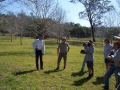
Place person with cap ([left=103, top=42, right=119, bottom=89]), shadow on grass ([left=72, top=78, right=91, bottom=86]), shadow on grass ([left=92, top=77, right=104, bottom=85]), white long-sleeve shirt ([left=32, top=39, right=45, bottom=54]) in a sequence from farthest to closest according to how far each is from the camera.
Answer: white long-sleeve shirt ([left=32, top=39, right=45, bottom=54])
shadow on grass ([left=92, top=77, right=104, bottom=85])
shadow on grass ([left=72, top=78, right=91, bottom=86])
person with cap ([left=103, top=42, right=119, bottom=89])

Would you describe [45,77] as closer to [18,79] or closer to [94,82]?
[18,79]

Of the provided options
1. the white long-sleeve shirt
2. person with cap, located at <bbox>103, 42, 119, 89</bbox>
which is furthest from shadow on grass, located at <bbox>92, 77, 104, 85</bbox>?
the white long-sleeve shirt

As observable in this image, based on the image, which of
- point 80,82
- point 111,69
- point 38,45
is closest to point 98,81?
point 80,82

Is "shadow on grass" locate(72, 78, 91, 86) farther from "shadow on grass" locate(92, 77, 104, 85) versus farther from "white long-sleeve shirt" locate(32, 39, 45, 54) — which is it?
"white long-sleeve shirt" locate(32, 39, 45, 54)

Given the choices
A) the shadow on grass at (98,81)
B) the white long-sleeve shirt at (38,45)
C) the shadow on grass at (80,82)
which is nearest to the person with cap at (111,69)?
the shadow on grass at (98,81)

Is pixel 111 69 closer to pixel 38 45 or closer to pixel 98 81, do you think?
pixel 98 81

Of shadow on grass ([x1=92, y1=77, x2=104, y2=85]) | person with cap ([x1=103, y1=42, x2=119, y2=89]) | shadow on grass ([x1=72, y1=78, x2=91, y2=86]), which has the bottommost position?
shadow on grass ([x1=92, y1=77, x2=104, y2=85])

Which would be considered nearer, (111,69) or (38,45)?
(111,69)

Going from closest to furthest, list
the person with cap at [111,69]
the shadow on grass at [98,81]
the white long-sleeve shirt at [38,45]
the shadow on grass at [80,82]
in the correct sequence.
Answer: the person with cap at [111,69]
the shadow on grass at [80,82]
the shadow on grass at [98,81]
the white long-sleeve shirt at [38,45]

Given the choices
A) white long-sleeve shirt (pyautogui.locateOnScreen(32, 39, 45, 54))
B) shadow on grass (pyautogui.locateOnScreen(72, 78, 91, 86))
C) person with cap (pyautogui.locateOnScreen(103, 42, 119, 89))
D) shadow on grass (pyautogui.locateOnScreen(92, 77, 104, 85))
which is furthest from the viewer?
white long-sleeve shirt (pyautogui.locateOnScreen(32, 39, 45, 54))

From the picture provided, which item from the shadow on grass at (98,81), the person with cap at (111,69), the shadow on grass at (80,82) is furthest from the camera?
the shadow on grass at (98,81)

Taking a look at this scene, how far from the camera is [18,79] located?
766 centimetres

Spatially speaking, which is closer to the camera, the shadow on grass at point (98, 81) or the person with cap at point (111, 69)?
the person with cap at point (111, 69)

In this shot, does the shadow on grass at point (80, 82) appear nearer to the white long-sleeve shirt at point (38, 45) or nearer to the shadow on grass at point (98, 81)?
the shadow on grass at point (98, 81)
